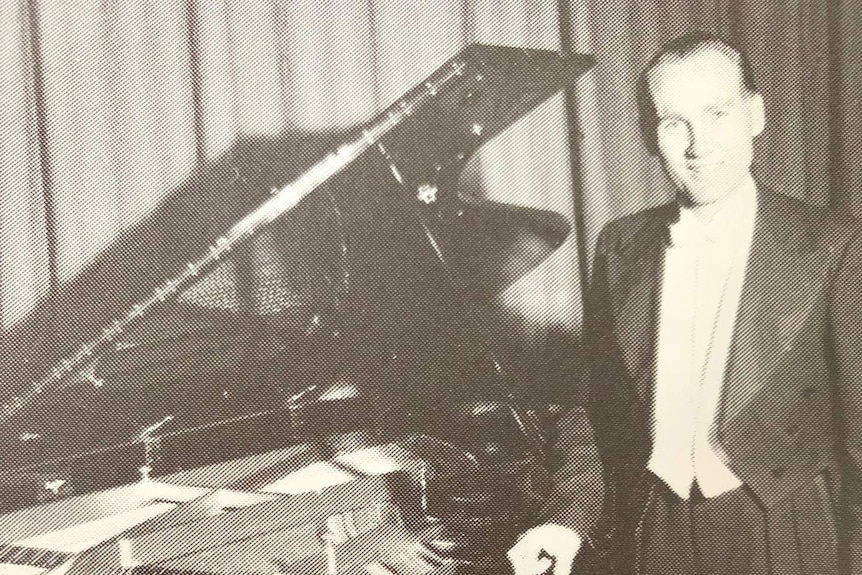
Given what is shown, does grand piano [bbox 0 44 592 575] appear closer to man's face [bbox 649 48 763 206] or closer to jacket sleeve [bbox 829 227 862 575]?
man's face [bbox 649 48 763 206]

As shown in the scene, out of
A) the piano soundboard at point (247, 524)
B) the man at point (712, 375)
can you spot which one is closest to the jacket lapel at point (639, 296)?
the man at point (712, 375)

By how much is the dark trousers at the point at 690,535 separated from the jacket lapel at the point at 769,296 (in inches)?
5.6

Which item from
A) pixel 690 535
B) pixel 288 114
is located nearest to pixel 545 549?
pixel 690 535

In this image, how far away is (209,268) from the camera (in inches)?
54.3

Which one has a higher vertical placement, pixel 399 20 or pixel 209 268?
pixel 399 20

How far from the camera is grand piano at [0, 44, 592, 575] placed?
121cm

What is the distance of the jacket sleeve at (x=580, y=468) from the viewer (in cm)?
119

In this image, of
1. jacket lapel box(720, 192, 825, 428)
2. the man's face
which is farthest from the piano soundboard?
the man's face

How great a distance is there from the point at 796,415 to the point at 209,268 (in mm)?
1025

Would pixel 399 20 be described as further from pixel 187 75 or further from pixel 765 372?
pixel 765 372

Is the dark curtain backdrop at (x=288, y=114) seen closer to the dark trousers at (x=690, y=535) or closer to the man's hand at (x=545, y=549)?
the dark trousers at (x=690, y=535)

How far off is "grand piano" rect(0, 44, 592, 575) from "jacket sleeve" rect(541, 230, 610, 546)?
101mm

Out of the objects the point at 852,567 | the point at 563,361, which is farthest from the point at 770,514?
the point at 563,361

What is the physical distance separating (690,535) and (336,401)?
2.24 ft
